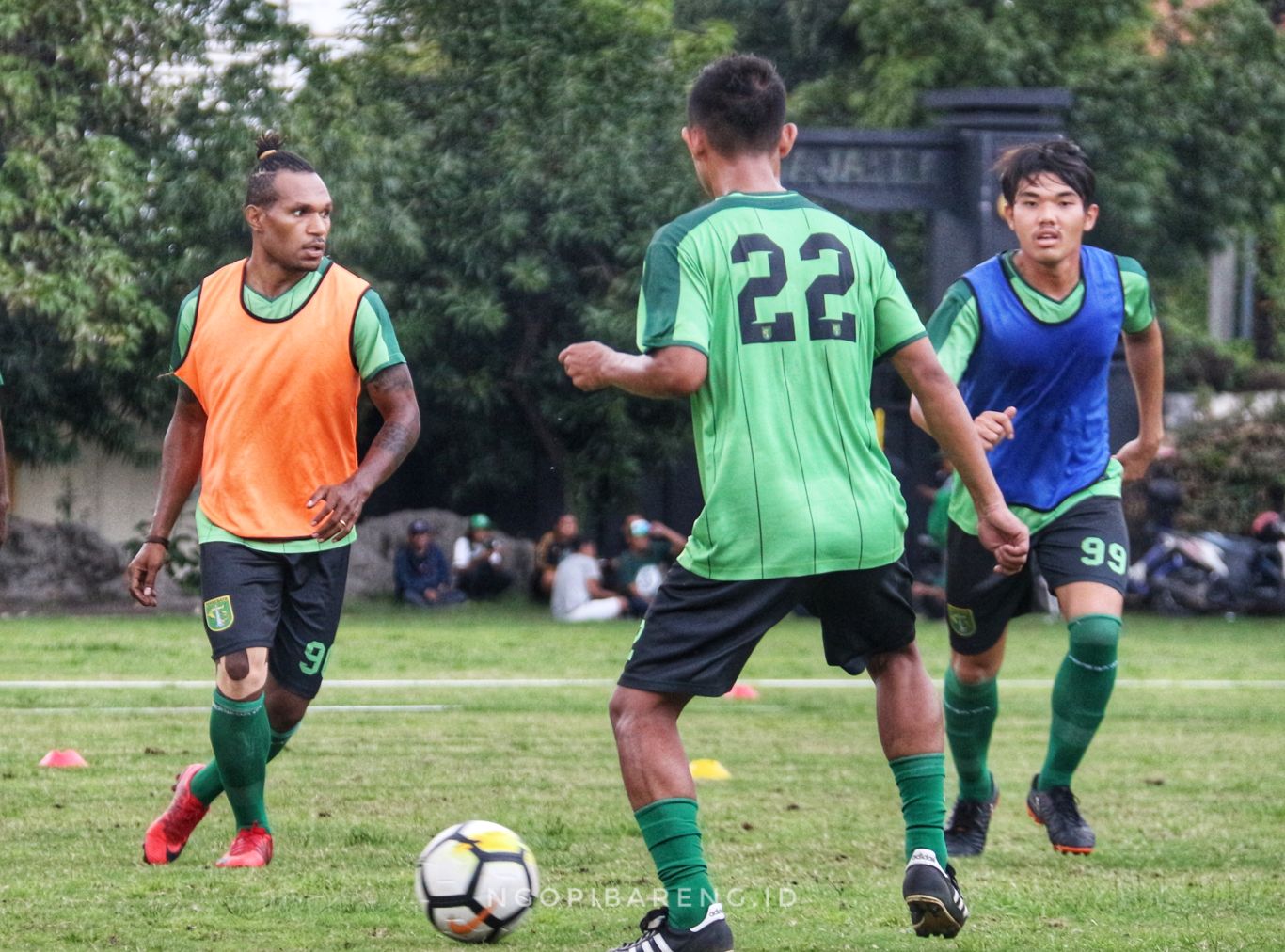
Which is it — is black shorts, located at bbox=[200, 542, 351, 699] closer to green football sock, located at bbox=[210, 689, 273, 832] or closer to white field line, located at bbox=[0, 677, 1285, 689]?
green football sock, located at bbox=[210, 689, 273, 832]

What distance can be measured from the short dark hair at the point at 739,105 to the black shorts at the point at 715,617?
1014 mm

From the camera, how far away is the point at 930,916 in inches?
174

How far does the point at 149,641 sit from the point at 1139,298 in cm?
1108

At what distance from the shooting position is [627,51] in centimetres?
2289

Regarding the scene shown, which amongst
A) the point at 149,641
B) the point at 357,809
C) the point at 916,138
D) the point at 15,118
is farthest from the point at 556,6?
the point at 357,809

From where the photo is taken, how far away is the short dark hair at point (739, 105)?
4.50 m

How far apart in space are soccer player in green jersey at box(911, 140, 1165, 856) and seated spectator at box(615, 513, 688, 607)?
13.8 meters

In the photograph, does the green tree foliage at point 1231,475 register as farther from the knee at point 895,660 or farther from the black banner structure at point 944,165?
the knee at point 895,660

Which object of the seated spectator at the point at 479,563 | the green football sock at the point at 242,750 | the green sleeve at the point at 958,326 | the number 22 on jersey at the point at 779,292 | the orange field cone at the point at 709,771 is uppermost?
the number 22 on jersey at the point at 779,292

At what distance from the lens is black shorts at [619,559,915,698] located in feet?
14.6

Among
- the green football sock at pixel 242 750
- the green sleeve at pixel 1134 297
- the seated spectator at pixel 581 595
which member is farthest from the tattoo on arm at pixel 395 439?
the seated spectator at pixel 581 595

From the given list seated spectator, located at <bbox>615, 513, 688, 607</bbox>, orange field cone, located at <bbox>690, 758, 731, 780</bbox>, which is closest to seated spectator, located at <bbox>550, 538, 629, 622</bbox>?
seated spectator, located at <bbox>615, 513, 688, 607</bbox>

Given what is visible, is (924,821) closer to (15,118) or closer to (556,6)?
(15,118)

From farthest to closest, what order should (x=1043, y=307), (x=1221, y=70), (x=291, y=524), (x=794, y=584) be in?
(x=1221, y=70), (x=1043, y=307), (x=291, y=524), (x=794, y=584)
